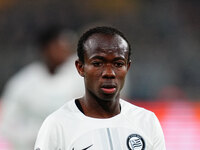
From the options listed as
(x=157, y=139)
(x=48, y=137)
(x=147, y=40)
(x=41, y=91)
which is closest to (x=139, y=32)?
(x=147, y=40)

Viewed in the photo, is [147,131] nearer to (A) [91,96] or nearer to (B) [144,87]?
(A) [91,96]

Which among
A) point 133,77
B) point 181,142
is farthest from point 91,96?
point 133,77

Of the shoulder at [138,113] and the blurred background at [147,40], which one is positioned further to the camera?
the blurred background at [147,40]

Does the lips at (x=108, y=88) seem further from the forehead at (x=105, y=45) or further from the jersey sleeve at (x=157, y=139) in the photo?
the jersey sleeve at (x=157, y=139)

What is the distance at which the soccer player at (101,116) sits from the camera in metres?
2.56

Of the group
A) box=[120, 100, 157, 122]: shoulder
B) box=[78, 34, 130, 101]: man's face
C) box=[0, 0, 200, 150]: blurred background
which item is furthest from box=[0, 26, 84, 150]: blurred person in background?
box=[0, 0, 200, 150]: blurred background

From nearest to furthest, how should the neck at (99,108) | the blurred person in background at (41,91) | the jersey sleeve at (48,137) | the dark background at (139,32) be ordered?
the jersey sleeve at (48,137) → the neck at (99,108) → the blurred person in background at (41,91) → the dark background at (139,32)

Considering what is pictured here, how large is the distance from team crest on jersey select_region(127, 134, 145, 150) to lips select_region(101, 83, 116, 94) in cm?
22

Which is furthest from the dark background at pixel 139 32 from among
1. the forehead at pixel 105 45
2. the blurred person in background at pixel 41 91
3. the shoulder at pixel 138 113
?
the forehead at pixel 105 45

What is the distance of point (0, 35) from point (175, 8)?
4.18 meters

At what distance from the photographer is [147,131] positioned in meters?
2.64

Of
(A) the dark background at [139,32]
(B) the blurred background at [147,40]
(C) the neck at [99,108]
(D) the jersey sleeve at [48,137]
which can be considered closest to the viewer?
(D) the jersey sleeve at [48,137]

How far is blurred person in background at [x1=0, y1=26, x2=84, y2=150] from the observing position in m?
4.57

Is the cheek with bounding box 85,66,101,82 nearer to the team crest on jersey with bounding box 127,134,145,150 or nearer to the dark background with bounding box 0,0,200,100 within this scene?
the team crest on jersey with bounding box 127,134,145,150
